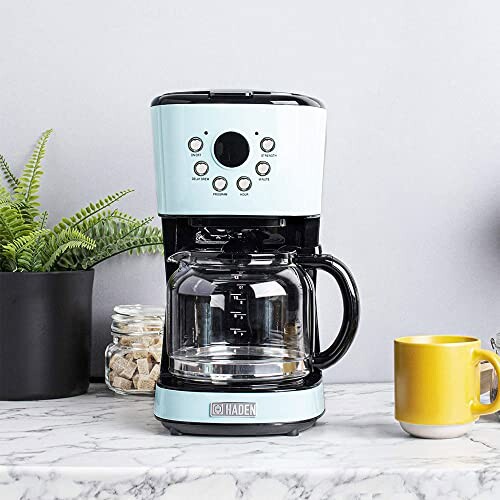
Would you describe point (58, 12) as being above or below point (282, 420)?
above

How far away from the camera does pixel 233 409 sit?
3.32 feet

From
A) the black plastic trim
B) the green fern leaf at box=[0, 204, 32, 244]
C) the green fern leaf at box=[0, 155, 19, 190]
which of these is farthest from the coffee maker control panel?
the green fern leaf at box=[0, 155, 19, 190]

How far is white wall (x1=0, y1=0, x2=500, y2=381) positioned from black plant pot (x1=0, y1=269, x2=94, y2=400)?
149mm

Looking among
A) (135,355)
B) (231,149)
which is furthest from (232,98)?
(135,355)

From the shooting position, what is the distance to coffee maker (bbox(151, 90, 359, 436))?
3.37ft

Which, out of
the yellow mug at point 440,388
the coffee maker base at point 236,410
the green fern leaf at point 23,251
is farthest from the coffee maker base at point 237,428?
the green fern leaf at point 23,251

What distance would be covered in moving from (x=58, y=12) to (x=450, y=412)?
905 millimetres

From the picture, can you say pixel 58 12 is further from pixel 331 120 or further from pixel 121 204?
pixel 331 120

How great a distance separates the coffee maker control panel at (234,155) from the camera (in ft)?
3.40

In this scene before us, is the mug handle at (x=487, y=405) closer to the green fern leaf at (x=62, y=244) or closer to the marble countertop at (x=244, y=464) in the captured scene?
the marble countertop at (x=244, y=464)

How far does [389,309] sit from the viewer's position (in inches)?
56.5

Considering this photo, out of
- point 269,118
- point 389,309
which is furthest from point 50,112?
point 389,309

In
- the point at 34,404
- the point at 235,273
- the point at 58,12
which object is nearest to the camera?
the point at 235,273

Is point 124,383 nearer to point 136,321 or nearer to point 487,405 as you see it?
point 136,321
